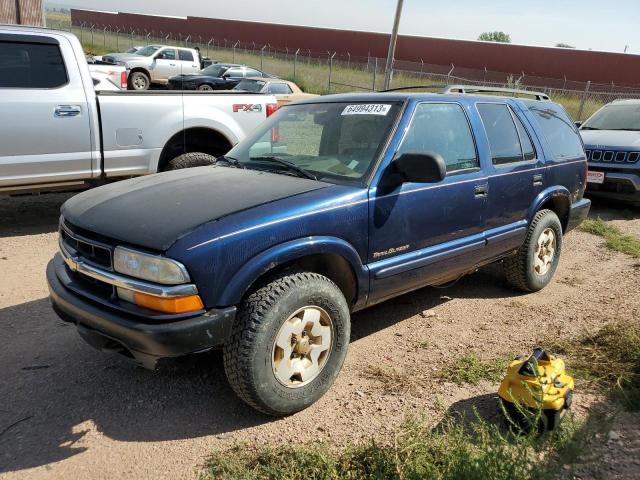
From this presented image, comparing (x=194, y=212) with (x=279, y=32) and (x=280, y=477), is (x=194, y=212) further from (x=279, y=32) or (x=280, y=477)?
(x=279, y=32)

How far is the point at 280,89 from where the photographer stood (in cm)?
1788

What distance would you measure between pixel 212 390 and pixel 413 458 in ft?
4.33

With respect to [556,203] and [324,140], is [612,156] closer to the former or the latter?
[556,203]

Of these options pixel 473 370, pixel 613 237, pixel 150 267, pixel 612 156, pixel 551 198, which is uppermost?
pixel 150 267

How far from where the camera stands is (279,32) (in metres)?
44.8

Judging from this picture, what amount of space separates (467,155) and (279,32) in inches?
1727

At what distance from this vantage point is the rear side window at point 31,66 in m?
5.64

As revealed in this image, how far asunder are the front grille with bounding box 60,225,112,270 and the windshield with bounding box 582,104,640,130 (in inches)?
365

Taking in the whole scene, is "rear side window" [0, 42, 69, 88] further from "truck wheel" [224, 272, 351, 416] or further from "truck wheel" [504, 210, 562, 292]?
"truck wheel" [504, 210, 562, 292]

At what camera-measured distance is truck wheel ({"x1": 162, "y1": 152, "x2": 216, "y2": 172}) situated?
6438mm

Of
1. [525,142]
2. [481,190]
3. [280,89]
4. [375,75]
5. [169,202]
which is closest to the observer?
[169,202]

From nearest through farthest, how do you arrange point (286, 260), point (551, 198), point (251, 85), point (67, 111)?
point (286, 260) < point (551, 198) < point (67, 111) < point (251, 85)

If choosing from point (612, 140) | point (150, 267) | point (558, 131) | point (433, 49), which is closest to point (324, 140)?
point (150, 267)

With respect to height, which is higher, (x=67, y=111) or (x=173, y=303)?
(x=67, y=111)
